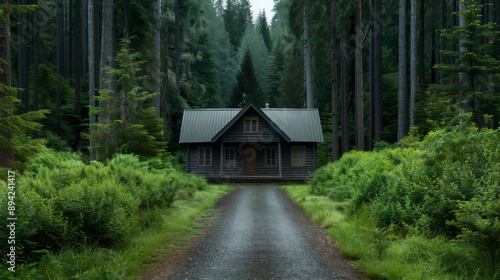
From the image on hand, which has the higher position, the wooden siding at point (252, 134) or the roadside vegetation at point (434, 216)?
the wooden siding at point (252, 134)

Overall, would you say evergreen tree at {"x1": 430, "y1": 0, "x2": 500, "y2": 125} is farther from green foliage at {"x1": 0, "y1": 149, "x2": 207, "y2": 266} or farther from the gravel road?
green foliage at {"x1": 0, "y1": 149, "x2": 207, "y2": 266}

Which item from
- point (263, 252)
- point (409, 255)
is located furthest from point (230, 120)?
point (409, 255)

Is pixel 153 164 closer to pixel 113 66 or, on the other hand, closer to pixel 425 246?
pixel 113 66

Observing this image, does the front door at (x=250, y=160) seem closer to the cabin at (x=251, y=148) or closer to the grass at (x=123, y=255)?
the cabin at (x=251, y=148)

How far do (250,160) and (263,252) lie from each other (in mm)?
22711

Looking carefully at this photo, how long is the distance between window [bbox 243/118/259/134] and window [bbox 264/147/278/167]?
6.42 ft

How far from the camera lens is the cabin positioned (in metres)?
29.8

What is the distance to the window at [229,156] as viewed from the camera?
1208 inches

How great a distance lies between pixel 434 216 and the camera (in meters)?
7.73

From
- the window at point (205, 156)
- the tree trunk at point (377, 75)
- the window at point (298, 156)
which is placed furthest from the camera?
the window at point (205, 156)

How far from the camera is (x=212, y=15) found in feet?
259

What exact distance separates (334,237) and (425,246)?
266 centimetres

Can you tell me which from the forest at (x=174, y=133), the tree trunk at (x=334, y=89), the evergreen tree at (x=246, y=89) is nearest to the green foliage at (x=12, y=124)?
the forest at (x=174, y=133)

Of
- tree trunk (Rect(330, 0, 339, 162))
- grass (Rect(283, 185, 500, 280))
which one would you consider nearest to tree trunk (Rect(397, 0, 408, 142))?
tree trunk (Rect(330, 0, 339, 162))
